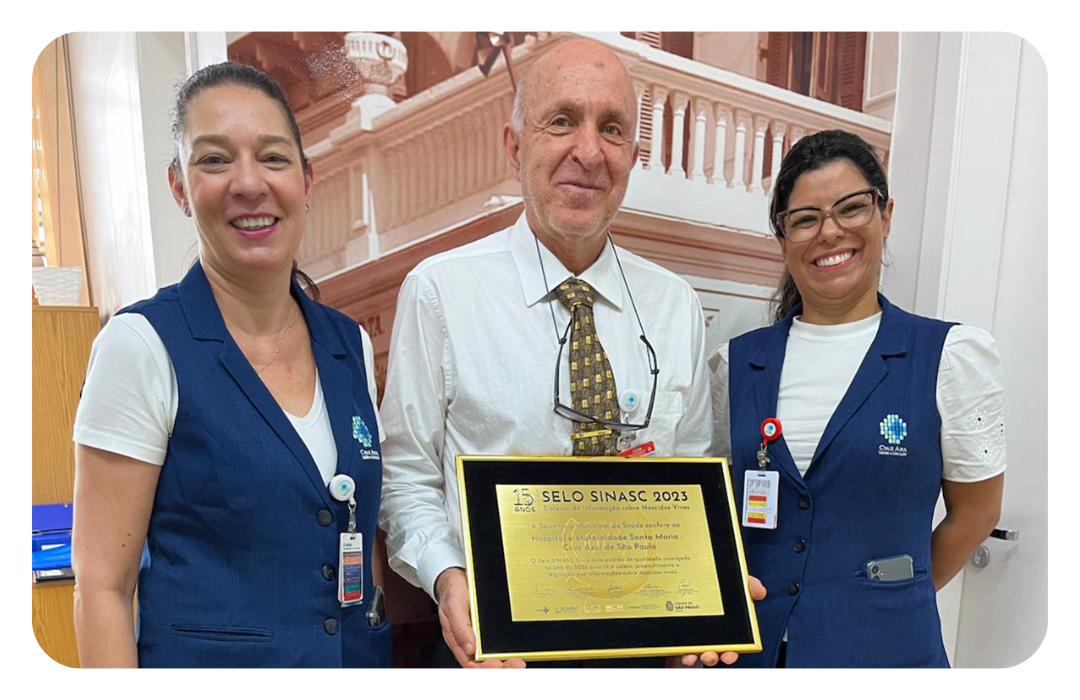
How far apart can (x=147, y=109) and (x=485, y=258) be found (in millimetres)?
824

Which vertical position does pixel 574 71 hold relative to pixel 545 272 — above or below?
above

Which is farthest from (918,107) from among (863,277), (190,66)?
(190,66)

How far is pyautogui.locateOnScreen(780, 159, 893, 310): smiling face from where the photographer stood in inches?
68.9

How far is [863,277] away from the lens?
1.77m

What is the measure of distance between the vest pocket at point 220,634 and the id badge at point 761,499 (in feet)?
3.33

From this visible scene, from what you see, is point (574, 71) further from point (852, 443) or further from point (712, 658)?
point (712, 658)

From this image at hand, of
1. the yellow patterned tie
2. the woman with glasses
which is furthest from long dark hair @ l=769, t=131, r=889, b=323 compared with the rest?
the yellow patterned tie

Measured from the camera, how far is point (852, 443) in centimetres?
165

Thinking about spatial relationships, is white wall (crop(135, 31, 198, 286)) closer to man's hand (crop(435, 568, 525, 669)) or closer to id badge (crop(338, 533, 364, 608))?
id badge (crop(338, 533, 364, 608))

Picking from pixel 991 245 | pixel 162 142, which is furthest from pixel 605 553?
pixel 991 245

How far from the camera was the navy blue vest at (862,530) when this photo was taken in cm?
163

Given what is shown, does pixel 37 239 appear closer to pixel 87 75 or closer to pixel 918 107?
pixel 87 75

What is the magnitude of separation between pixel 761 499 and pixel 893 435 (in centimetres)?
32

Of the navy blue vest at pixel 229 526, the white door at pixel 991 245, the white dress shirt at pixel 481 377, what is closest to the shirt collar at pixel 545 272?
the white dress shirt at pixel 481 377
